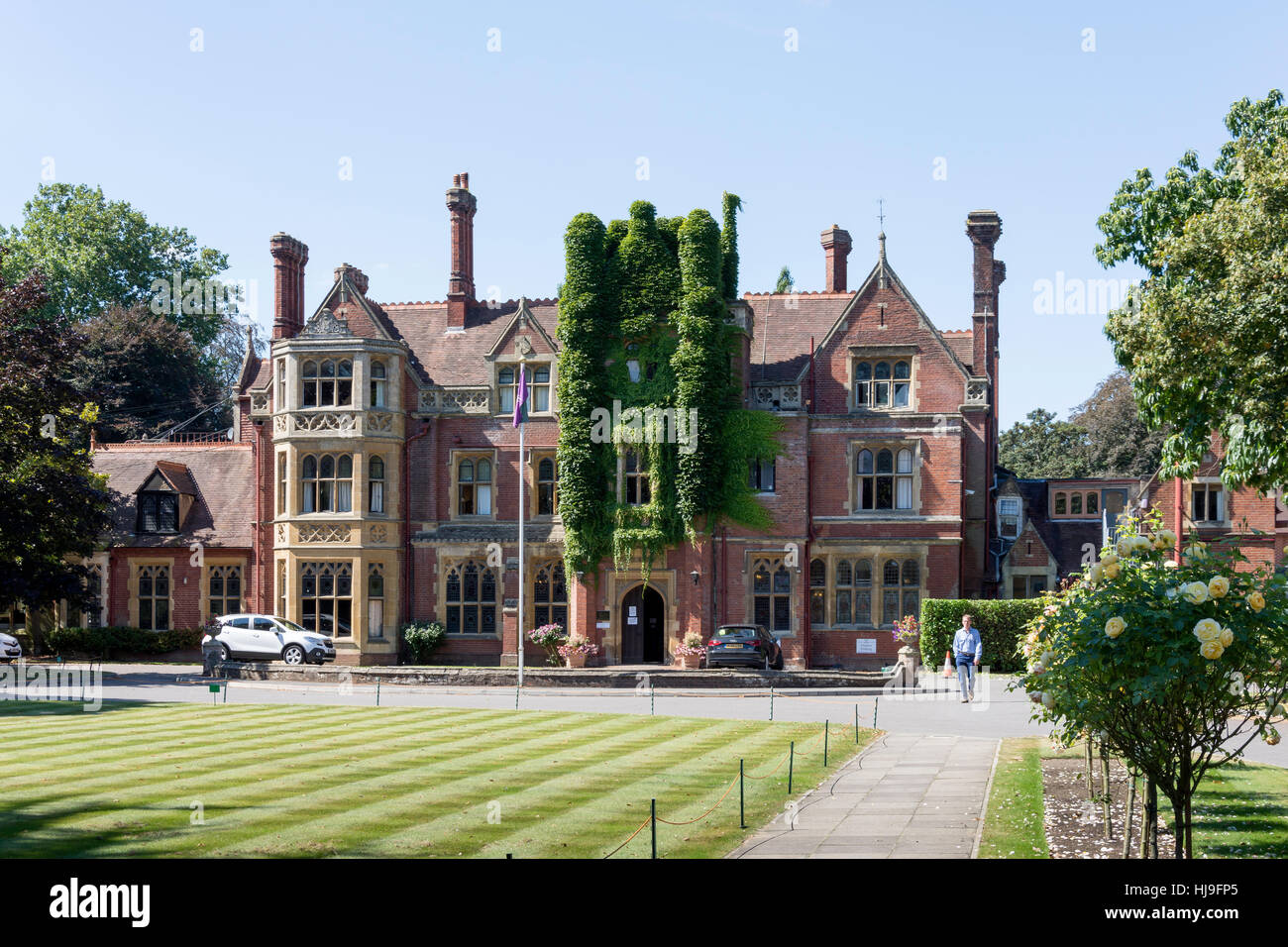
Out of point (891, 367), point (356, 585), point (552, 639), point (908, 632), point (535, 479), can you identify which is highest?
point (891, 367)

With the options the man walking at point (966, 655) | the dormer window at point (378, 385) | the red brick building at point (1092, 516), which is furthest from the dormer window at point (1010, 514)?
the dormer window at point (378, 385)

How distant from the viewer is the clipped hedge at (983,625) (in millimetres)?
37000

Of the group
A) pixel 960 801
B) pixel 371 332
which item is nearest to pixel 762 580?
pixel 371 332

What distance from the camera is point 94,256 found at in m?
71.2

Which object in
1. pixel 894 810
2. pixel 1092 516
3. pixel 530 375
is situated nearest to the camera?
pixel 894 810

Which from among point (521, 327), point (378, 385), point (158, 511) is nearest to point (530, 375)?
point (521, 327)

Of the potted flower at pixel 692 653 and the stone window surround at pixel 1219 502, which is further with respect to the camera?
the stone window surround at pixel 1219 502

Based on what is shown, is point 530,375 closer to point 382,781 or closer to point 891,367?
point 891,367

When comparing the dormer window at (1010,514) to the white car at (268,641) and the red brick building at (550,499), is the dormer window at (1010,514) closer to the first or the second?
the red brick building at (550,499)

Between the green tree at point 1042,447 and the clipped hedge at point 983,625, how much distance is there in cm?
3121

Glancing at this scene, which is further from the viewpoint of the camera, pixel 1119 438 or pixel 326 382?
pixel 1119 438

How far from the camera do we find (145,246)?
73.6 metres

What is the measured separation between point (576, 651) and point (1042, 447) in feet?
139

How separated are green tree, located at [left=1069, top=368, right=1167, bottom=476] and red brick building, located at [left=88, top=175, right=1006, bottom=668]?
20557 mm
